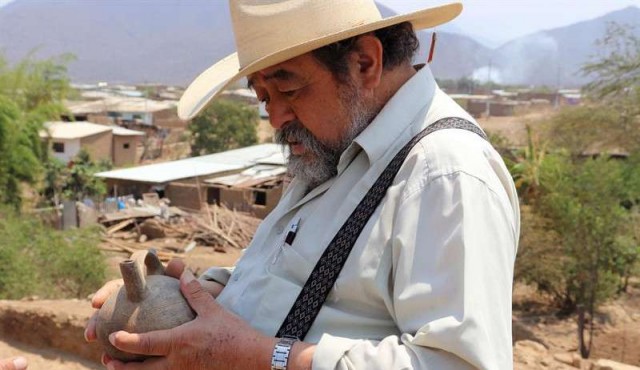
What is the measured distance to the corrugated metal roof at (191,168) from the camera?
87.8 ft

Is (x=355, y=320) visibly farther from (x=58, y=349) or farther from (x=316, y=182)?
(x=58, y=349)

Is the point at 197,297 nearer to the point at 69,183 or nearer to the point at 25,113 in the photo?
the point at 25,113

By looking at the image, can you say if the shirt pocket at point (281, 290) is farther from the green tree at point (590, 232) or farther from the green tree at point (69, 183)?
the green tree at point (69, 183)

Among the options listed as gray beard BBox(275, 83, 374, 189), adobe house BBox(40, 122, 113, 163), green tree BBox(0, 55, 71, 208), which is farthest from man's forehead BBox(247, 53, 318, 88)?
adobe house BBox(40, 122, 113, 163)

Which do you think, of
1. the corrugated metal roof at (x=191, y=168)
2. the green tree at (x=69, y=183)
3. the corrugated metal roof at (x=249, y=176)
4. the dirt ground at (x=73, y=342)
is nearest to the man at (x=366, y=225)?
the dirt ground at (x=73, y=342)

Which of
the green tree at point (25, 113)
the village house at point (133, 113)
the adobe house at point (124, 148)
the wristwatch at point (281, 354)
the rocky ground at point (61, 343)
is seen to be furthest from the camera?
the village house at point (133, 113)

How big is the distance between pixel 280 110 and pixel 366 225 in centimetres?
51

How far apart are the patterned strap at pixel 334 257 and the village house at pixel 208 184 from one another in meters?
21.8

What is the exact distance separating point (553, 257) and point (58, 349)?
954 cm

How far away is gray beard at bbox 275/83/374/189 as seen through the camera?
2.02 m

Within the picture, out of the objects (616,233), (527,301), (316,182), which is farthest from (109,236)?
(316,182)

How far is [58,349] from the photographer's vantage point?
8688mm

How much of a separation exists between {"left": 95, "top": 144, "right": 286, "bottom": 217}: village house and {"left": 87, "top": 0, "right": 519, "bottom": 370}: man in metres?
21.6

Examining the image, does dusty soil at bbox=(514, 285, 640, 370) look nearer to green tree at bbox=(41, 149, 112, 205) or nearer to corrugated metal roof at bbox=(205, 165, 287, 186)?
corrugated metal roof at bbox=(205, 165, 287, 186)
